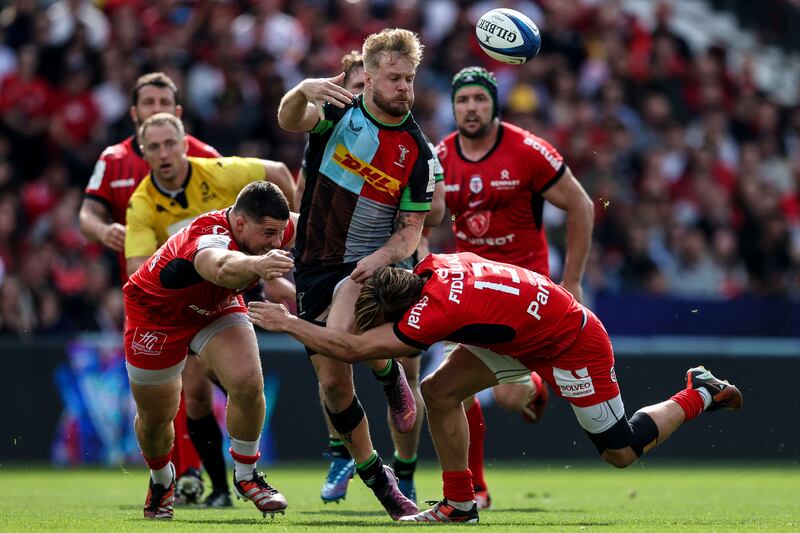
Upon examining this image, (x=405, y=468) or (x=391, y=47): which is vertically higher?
(x=391, y=47)

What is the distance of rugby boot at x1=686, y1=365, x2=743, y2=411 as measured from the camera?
9.15 metres

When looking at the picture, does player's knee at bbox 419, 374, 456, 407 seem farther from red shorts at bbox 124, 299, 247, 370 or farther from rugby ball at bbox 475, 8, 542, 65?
rugby ball at bbox 475, 8, 542, 65

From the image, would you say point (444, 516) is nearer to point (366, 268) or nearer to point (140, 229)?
point (366, 268)

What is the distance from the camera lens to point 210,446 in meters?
10.3

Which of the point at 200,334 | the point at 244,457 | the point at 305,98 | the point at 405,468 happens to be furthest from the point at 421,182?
the point at 405,468

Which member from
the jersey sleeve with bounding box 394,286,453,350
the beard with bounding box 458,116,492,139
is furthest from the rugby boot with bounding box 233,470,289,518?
the beard with bounding box 458,116,492,139

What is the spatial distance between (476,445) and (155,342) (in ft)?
9.36

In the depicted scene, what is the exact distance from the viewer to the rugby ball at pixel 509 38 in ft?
32.1

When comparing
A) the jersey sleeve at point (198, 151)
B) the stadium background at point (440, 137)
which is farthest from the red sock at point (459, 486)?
the stadium background at point (440, 137)

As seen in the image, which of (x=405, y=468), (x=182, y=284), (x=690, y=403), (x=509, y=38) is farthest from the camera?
(x=405, y=468)

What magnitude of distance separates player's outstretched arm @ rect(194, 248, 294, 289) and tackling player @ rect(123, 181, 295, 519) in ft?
0.42

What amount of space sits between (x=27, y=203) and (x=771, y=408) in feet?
29.0

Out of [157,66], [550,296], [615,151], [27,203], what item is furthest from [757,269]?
[550,296]

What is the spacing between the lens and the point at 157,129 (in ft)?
33.0
